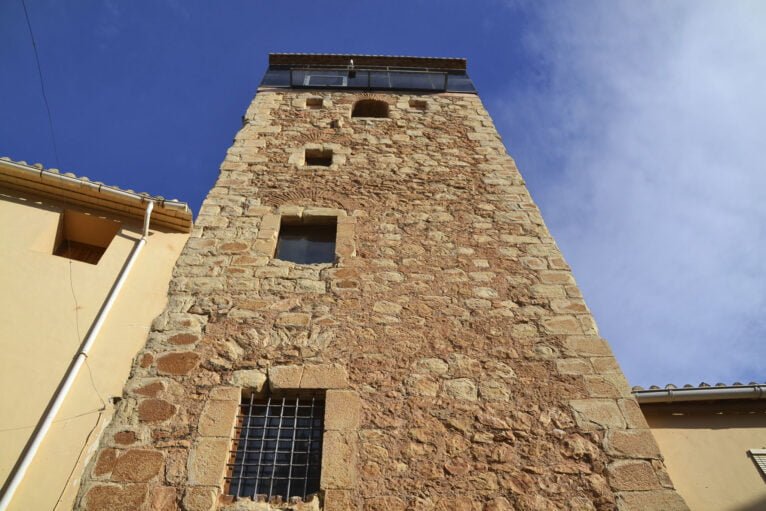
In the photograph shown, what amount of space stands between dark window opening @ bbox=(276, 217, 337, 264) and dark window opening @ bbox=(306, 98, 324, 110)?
10.1ft

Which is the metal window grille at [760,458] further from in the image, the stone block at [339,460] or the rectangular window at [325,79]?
the rectangular window at [325,79]

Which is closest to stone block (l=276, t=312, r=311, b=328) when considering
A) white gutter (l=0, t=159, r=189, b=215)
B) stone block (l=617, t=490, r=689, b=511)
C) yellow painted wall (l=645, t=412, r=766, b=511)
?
white gutter (l=0, t=159, r=189, b=215)

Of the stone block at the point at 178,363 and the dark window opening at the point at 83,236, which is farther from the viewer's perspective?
the dark window opening at the point at 83,236

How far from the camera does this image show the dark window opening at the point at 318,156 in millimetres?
6336

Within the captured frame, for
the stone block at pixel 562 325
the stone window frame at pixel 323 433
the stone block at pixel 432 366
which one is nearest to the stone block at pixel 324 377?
the stone window frame at pixel 323 433

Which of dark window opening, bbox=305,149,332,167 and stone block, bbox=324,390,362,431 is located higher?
dark window opening, bbox=305,149,332,167

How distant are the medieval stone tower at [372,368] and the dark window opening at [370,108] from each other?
7.90 feet

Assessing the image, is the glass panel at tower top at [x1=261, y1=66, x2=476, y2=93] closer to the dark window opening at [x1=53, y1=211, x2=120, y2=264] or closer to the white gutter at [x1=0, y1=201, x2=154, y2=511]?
the dark window opening at [x1=53, y1=211, x2=120, y2=264]

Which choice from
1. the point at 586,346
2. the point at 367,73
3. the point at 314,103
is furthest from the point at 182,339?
the point at 367,73

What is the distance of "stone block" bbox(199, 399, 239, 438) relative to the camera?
3288 mm

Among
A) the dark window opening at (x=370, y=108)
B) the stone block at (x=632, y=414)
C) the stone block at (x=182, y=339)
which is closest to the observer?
the stone block at (x=632, y=414)

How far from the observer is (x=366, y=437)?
329 centimetres

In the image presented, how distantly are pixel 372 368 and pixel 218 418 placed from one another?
3.38 ft

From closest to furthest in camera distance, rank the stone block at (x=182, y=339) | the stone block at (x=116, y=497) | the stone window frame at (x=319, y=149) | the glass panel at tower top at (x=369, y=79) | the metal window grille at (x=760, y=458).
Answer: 1. the stone block at (x=116, y=497)
2. the stone block at (x=182, y=339)
3. the metal window grille at (x=760, y=458)
4. the stone window frame at (x=319, y=149)
5. the glass panel at tower top at (x=369, y=79)
